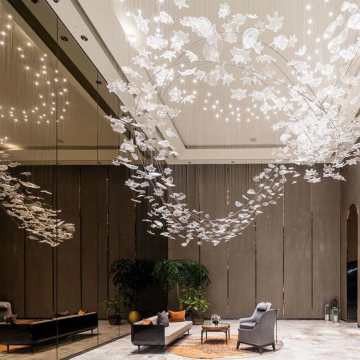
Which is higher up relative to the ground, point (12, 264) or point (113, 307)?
point (12, 264)

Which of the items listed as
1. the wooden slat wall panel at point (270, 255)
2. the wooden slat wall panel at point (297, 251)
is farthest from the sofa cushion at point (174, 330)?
the wooden slat wall panel at point (297, 251)

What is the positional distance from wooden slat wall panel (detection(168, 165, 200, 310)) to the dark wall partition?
8.62 feet

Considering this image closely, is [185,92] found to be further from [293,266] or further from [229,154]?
[293,266]

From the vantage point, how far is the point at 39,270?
5871mm

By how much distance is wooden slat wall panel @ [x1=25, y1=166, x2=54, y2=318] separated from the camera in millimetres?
5582

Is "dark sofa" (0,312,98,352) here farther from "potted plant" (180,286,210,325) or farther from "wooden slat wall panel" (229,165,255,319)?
"wooden slat wall panel" (229,165,255,319)

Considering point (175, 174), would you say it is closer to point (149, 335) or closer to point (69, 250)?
point (149, 335)

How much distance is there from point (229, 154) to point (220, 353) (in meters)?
6.48

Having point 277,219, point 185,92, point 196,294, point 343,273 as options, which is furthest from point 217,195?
point 185,92

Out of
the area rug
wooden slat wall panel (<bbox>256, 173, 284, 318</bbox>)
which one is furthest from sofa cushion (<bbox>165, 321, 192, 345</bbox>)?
wooden slat wall panel (<bbox>256, 173, 284, 318</bbox>)

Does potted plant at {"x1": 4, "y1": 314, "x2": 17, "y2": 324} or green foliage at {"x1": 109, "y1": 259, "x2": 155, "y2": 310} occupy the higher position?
potted plant at {"x1": 4, "y1": 314, "x2": 17, "y2": 324}

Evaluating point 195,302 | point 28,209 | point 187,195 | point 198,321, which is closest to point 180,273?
point 195,302

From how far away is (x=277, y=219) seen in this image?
1406 centimetres

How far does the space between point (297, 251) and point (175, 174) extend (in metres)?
4.54
